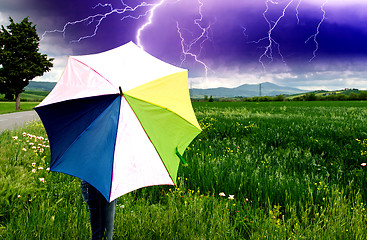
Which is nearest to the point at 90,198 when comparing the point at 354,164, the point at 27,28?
the point at 354,164

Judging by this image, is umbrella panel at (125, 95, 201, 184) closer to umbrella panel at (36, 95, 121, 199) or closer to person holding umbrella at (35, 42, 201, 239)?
person holding umbrella at (35, 42, 201, 239)

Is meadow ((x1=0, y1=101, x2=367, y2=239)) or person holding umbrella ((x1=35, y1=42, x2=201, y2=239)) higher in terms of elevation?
person holding umbrella ((x1=35, y1=42, x2=201, y2=239))

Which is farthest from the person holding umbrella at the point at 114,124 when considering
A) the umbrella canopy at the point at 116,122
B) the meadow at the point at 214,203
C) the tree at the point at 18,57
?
the tree at the point at 18,57

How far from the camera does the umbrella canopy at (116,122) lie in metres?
1.59

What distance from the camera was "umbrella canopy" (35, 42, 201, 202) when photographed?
1590 millimetres

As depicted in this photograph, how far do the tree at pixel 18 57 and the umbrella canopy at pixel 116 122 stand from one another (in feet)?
135

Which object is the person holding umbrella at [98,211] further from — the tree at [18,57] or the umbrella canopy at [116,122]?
the tree at [18,57]

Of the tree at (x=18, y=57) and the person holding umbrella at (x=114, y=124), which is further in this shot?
the tree at (x=18, y=57)

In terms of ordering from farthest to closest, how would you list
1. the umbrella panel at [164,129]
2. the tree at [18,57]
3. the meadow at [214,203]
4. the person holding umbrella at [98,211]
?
the tree at [18,57] < the meadow at [214,203] < the person holding umbrella at [98,211] < the umbrella panel at [164,129]

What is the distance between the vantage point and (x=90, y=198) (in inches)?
74.2

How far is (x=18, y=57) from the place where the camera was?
Answer: 3716cm

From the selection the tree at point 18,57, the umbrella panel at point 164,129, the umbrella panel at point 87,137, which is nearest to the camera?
the umbrella panel at point 87,137

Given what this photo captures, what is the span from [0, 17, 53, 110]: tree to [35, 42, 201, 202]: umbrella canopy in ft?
135

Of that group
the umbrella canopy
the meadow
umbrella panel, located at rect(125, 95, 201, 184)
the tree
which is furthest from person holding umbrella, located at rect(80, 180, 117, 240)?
the tree
